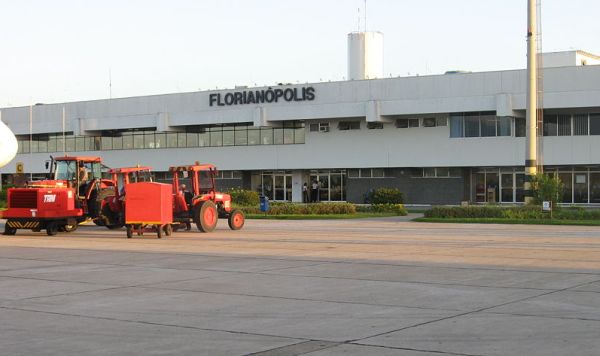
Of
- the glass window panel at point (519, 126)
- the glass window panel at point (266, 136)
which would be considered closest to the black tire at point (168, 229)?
the glass window panel at point (519, 126)

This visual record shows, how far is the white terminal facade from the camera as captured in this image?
160 ft

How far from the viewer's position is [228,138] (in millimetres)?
61250

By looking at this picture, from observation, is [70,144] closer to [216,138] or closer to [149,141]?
[149,141]

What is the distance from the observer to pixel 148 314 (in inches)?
429

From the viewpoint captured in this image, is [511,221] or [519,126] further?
[519,126]

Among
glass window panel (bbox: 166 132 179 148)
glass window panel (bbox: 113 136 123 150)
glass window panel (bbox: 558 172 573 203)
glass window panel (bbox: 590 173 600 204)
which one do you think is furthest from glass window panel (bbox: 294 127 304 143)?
glass window panel (bbox: 590 173 600 204)

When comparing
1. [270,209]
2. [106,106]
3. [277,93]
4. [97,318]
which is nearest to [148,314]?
[97,318]

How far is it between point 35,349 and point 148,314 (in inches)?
94.9

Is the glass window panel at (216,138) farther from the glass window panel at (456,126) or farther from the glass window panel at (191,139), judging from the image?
the glass window panel at (456,126)

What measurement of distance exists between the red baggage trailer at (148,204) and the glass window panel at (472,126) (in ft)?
99.2

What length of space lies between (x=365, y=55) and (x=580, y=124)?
17.4 metres

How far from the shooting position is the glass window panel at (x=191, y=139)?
62969mm

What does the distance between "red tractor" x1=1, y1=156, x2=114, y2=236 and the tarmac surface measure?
3895 mm

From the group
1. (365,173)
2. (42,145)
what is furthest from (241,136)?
(42,145)
